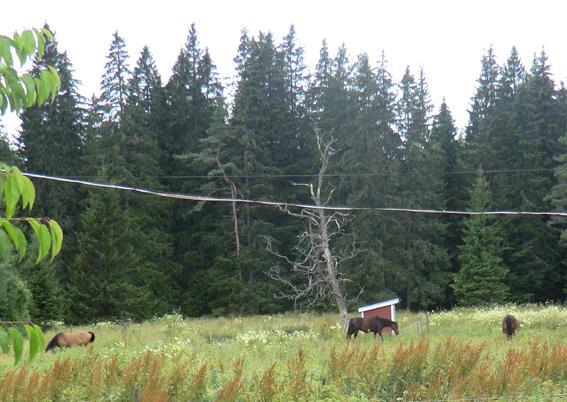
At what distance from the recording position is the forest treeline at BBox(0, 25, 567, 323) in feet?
127

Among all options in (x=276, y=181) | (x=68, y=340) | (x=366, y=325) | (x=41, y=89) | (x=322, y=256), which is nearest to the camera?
(x=41, y=89)

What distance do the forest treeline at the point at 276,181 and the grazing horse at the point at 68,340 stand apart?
17024 mm

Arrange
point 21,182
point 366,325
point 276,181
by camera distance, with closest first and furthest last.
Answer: point 21,182
point 366,325
point 276,181

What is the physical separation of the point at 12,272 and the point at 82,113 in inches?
883

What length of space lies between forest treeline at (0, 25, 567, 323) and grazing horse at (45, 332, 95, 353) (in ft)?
55.9

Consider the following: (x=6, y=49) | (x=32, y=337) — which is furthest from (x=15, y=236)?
(x=6, y=49)

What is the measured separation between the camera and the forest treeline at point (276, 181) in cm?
3862

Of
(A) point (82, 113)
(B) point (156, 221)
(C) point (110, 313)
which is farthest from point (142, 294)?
(A) point (82, 113)

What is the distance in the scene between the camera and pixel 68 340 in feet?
60.1

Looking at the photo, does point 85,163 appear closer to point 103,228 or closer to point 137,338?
point 103,228

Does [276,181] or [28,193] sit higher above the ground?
[276,181]

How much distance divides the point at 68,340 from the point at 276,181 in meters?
26.1

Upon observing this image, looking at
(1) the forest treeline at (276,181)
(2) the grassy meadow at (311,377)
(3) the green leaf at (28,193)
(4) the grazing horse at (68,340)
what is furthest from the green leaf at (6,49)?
(1) the forest treeline at (276,181)

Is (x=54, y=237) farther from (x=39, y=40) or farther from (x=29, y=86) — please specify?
(x=39, y=40)
